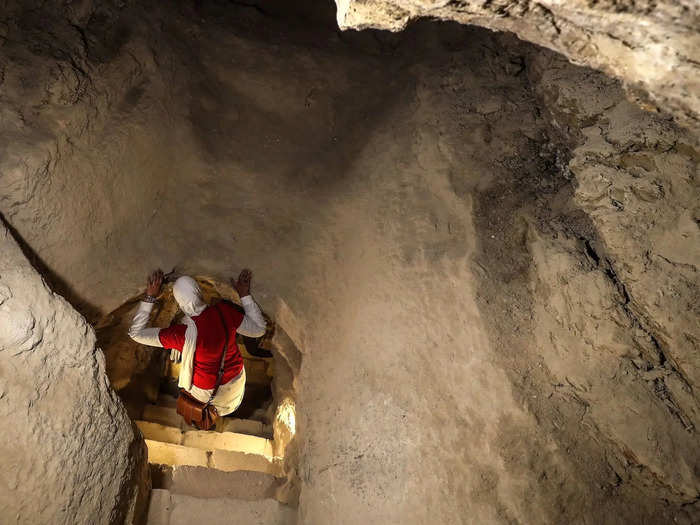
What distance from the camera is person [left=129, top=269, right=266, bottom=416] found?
12.5ft

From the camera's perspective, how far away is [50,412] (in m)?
2.32

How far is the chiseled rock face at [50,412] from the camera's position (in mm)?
2186

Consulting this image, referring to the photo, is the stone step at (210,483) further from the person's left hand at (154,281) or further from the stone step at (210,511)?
the person's left hand at (154,281)

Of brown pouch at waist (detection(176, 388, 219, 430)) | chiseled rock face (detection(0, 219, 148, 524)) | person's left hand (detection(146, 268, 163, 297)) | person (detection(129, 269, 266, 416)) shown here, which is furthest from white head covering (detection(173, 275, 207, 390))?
chiseled rock face (detection(0, 219, 148, 524))

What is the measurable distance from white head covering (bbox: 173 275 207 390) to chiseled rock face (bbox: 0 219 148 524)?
1.18 metres

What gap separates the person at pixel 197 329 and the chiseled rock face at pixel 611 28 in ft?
9.62

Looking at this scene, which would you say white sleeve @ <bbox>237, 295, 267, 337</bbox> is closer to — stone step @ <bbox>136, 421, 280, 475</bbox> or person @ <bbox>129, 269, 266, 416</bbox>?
person @ <bbox>129, 269, 266, 416</bbox>

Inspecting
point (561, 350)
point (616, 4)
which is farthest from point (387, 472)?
point (616, 4)

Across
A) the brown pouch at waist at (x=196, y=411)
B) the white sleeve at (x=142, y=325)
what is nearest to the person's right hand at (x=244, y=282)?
the white sleeve at (x=142, y=325)

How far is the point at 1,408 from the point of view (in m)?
2.15

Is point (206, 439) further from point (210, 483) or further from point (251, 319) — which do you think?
point (251, 319)

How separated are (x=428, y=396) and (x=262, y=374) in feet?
14.2

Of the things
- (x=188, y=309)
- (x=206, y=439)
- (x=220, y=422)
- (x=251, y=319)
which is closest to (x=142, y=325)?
(x=188, y=309)

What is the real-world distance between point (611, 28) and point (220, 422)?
523 cm
